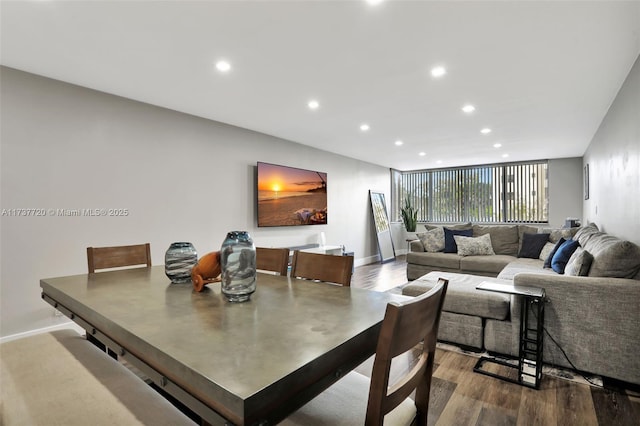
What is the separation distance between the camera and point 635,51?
7.95 ft

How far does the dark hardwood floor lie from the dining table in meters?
1.18

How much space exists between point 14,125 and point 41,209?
2.37 ft

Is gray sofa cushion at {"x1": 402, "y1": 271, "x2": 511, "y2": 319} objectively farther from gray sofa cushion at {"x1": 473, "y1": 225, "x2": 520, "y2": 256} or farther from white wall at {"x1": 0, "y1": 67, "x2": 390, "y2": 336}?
gray sofa cushion at {"x1": 473, "y1": 225, "x2": 520, "y2": 256}

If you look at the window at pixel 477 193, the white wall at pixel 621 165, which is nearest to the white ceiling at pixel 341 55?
the white wall at pixel 621 165

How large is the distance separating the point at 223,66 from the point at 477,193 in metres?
7.25

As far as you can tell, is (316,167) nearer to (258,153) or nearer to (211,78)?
(258,153)

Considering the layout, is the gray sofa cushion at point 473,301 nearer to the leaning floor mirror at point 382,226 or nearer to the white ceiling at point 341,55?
the white ceiling at point 341,55

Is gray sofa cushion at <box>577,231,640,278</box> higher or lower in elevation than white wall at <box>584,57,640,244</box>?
lower

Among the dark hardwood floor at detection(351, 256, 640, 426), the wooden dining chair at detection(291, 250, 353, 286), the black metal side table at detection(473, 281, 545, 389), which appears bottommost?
the dark hardwood floor at detection(351, 256, 640, 426)

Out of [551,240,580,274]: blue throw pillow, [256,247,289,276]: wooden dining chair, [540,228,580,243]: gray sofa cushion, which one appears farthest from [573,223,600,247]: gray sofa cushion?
[256,247,289,276]: wooden dining chair

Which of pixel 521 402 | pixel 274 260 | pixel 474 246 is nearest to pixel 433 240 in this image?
pixel 474 246

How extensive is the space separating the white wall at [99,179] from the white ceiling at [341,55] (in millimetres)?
251

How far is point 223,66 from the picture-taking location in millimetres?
2621

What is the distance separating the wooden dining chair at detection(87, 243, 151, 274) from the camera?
6.14ft
